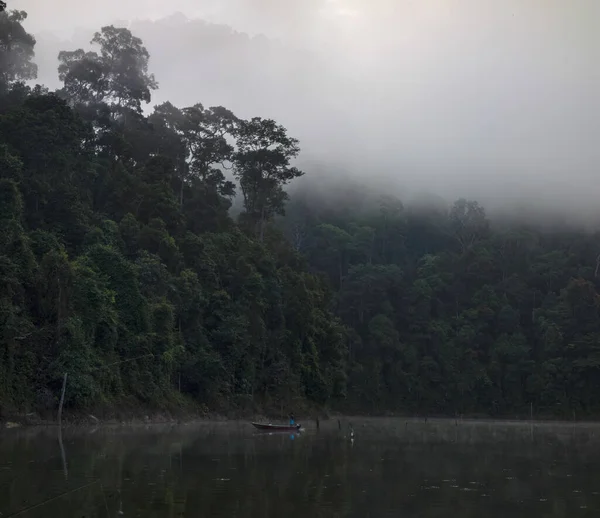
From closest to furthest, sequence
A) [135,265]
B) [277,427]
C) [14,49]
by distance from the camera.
Answer: [277,427]
[135,265]
[14,49]

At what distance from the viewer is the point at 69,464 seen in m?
20.9

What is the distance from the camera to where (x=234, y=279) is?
54.7 m

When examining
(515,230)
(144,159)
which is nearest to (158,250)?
(144,159)

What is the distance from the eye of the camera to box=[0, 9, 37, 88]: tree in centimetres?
5931

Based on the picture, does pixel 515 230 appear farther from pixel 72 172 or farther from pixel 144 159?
pixel 72 172

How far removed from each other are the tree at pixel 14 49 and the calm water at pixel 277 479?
3612cm

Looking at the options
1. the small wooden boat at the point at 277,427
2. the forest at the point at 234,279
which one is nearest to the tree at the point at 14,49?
the forest at the point at 234,279

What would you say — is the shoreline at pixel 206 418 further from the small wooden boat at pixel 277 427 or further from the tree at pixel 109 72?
the tree at pixel 109 72

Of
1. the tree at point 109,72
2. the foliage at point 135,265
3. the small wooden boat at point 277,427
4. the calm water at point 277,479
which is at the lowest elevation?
the small wooden boat at point 277,427

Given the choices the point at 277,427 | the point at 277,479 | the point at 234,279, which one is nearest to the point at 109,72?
the point at 234,279

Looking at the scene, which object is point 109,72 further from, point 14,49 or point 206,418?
point 206,418

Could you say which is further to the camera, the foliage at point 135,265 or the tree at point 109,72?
the tree at point 109,72

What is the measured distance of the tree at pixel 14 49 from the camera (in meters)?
59.3

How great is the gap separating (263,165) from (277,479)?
45824mm
